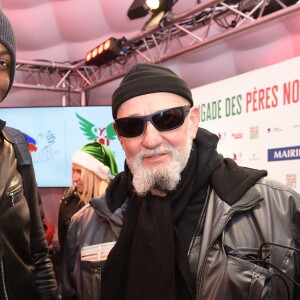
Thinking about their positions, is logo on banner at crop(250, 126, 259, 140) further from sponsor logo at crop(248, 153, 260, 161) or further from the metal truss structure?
the metal truss structure

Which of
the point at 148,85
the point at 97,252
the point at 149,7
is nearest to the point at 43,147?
the point at 149,7

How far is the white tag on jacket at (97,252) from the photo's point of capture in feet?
5.22

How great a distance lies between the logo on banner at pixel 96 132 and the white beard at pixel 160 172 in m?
4.76

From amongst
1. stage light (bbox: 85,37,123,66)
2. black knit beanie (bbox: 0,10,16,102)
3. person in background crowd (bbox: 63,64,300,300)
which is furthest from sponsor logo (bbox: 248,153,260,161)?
black knit beanie (bbox: 0,10,16,102)

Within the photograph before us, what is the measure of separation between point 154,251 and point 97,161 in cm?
265

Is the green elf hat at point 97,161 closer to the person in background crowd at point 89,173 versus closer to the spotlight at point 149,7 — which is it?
the person in background crowd at point 89,173

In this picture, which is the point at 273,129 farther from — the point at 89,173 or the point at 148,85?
the point at 148,85

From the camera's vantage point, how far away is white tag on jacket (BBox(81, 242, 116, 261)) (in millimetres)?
1592

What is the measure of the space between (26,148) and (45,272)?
571 mm

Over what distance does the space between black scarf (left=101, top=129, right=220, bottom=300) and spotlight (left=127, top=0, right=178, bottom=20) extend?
3.08 meters

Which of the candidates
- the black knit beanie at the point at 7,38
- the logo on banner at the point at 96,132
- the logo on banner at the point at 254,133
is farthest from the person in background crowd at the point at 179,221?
the logo on banner at the point at 96,132

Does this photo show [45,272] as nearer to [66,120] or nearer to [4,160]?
[4,160]

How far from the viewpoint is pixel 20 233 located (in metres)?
1.82

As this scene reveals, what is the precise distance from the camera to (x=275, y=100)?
3.71m
